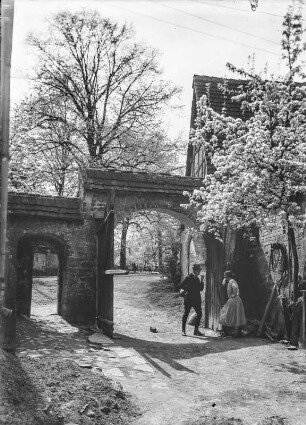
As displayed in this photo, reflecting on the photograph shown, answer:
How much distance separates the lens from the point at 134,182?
12.8m

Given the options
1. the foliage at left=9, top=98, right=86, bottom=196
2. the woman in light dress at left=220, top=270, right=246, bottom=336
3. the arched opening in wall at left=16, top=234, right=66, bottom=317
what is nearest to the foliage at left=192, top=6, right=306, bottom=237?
the woman in light dress at left=220, top=270, right=246, bottom=336

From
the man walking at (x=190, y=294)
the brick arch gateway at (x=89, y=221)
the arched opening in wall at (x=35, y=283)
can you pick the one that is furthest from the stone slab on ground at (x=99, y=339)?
the arched opening in wall at (x=35, y=283)

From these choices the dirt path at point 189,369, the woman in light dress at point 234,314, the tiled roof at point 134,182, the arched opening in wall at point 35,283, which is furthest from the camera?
the arched opening in wall at point 35,283

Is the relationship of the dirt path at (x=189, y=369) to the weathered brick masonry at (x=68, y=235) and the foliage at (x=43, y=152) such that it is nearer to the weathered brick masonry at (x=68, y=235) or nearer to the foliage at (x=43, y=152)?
the weathered brick masonry at (x=68, y=235)

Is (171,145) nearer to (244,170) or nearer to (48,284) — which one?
(48,284)

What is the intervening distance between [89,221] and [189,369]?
5823mm

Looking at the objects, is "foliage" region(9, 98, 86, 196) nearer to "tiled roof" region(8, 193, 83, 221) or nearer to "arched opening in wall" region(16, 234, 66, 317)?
"arched opening in wall" region(16, 234, 66, 317)

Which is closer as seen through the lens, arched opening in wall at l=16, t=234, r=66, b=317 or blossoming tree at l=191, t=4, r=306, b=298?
blossoming tree at l=191, t=4, r=306, b=298

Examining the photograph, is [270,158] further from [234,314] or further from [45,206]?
[45,206]

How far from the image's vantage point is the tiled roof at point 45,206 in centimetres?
1190

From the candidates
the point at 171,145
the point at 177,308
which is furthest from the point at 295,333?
the point at 171,145

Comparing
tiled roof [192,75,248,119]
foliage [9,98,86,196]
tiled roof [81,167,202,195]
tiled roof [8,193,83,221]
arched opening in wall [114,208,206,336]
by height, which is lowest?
arched opening in wall [114,208,206,336]

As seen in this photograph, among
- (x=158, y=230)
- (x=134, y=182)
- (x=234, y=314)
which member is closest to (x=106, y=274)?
(x=134, y=182)

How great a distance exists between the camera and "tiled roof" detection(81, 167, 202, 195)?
1246 cm
